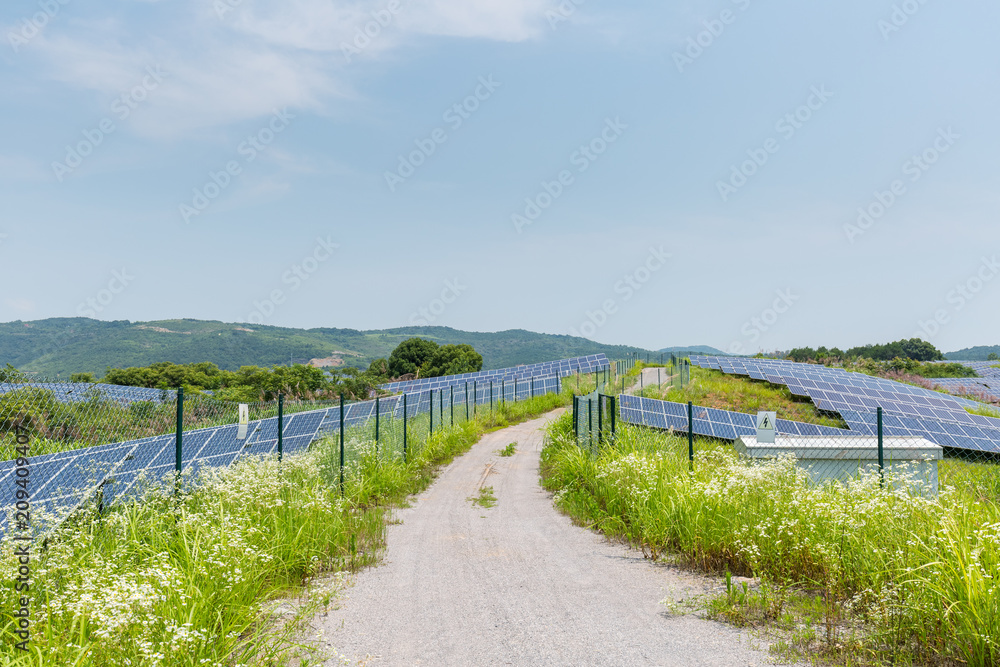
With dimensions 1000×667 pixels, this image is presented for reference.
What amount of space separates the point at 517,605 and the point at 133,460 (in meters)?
5.29

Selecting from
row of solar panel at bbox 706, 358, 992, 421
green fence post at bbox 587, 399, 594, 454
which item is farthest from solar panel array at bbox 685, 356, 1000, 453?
green fence post at bbox 587, 399, 594, 454

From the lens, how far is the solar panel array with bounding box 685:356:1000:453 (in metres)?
19.0

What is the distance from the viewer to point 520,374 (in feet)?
159

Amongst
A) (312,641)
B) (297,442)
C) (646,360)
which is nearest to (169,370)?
(646,360)

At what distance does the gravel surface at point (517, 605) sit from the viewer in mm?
5102

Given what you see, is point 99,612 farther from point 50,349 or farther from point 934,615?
point 50,349

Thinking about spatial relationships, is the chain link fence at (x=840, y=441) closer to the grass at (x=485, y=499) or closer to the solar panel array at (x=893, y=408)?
the solar panel array at (x=893, y=408)

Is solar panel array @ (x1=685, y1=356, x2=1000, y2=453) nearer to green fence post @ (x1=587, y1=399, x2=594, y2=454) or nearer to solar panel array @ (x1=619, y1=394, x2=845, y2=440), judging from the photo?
solar panel array @ (x1=619, y1=394, x2=845, y2=440)

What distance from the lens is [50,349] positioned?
119312 millimetres

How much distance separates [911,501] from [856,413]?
18737 millimetres

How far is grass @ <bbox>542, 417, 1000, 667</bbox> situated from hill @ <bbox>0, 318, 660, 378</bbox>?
8946 centimetres

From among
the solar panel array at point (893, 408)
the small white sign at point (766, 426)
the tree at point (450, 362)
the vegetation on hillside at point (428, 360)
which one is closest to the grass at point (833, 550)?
the small white sign at point (766, 426)

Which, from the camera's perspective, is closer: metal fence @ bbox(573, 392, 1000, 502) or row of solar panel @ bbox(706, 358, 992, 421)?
metal fence @ bbox(573, 392, 1000, 502)

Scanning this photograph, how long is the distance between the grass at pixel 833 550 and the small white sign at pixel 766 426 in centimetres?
102
